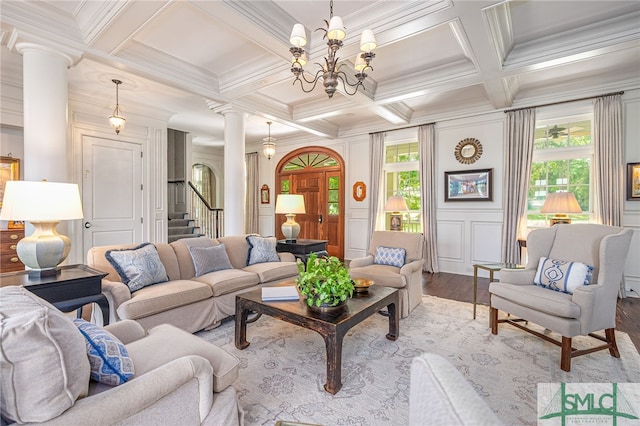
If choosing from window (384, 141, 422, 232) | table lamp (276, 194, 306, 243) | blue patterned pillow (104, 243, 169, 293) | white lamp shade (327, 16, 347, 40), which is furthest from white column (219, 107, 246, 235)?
window (384, 141, 422, 232)

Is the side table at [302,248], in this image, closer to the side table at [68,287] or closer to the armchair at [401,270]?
the armchair at [401,270]

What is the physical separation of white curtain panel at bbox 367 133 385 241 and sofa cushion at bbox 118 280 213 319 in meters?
4.19

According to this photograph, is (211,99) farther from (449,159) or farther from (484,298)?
(484,298)

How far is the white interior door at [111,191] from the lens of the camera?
506 cm

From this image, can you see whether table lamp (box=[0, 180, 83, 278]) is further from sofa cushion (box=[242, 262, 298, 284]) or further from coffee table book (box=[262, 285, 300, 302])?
sofa cushion (box=[242, 262, 298, 284])

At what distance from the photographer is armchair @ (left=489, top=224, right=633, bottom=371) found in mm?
2363

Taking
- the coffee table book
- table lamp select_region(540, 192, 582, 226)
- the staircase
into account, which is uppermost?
table lamp select_region(540, 192, 582, 226)

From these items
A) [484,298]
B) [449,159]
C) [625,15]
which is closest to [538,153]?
[449,159]

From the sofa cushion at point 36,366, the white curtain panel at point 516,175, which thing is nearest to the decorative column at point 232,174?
the sofa cushion at point 36,366

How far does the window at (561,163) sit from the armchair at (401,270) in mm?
2546

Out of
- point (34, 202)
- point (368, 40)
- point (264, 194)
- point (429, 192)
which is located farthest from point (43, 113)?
point (264, 194)

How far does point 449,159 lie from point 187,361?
551 centimetres

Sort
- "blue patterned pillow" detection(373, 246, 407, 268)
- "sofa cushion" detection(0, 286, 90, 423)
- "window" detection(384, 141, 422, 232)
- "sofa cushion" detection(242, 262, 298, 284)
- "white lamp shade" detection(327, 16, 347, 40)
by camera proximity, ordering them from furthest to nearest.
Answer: "window" detection(384, 141, 422, 232) → "blue patterned pillow" detection(373, 246, 407, 268) → "sofa cushion" detection(242, 262, 298, 284) → "white lamp shade" detection(327, 16, 347, 40) → "sofa cushion" detection(0, 286, 90, 423)

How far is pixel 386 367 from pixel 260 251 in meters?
2.34
